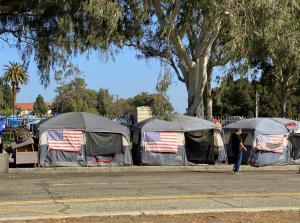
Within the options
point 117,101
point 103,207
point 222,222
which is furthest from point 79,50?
Answer: point 117,101

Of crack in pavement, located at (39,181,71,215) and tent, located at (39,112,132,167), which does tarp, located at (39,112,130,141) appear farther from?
crack in pavement, located at (39,181,71,215)

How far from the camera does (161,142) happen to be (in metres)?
22.4

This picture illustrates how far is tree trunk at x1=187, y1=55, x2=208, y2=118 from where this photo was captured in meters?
25.8

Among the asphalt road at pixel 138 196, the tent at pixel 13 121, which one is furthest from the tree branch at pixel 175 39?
the tent at pixel 13 121

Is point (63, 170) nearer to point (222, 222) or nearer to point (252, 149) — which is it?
point (252, 149)

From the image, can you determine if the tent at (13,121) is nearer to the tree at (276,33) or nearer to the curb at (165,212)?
the tree at (276,33)

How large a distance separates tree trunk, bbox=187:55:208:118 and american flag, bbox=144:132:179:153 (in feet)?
14.3

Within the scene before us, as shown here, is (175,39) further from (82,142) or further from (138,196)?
(138,196)

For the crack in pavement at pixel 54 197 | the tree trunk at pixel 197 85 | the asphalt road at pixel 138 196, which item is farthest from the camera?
the tree trunk at pixel 197 85

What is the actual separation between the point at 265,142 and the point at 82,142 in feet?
26.3

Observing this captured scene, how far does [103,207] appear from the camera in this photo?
33.7ft

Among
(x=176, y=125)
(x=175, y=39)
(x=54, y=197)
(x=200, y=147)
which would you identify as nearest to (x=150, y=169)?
(x=176, y=125)

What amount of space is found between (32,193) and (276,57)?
1482cm

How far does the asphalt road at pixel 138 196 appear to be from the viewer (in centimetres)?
998
